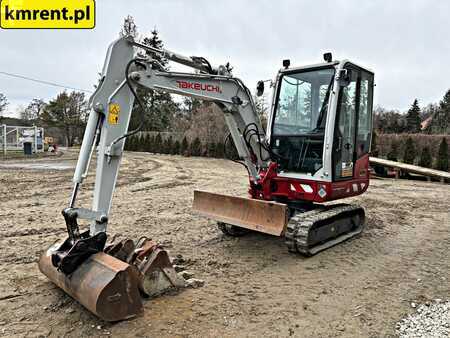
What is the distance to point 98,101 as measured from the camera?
334cm

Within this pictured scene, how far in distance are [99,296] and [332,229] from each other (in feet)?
11.4

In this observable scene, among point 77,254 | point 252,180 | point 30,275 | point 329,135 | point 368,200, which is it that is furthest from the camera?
point 368,200

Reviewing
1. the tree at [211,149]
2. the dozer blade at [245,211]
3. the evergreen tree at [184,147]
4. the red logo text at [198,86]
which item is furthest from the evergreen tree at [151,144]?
the red logo text at [198,86]

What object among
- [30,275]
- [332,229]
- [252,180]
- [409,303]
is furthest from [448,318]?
[30,275]

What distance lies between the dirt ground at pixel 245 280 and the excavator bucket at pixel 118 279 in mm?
129

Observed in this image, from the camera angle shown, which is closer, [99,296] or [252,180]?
[99,296]

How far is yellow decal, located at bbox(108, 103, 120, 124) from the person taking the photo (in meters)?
3.39

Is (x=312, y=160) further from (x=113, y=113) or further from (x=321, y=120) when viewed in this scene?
(x=113, y=113)

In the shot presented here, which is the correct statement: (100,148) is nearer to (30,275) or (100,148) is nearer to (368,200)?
(30,275)

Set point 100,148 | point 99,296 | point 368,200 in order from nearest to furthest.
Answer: point 99,296
point 100,148
point 368,200

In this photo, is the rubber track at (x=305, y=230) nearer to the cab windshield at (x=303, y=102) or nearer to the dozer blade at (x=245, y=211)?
the dozer blade at (x=245, y=211)

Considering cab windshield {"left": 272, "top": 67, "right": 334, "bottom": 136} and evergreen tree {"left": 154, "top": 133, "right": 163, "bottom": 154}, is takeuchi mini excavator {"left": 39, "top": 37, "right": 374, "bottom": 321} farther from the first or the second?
evergreen tree {"left": 154, "top": 133, "right": 163, "bottom": 154}

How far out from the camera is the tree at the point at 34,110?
161 ft

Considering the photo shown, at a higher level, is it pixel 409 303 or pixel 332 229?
pixel 332 229
